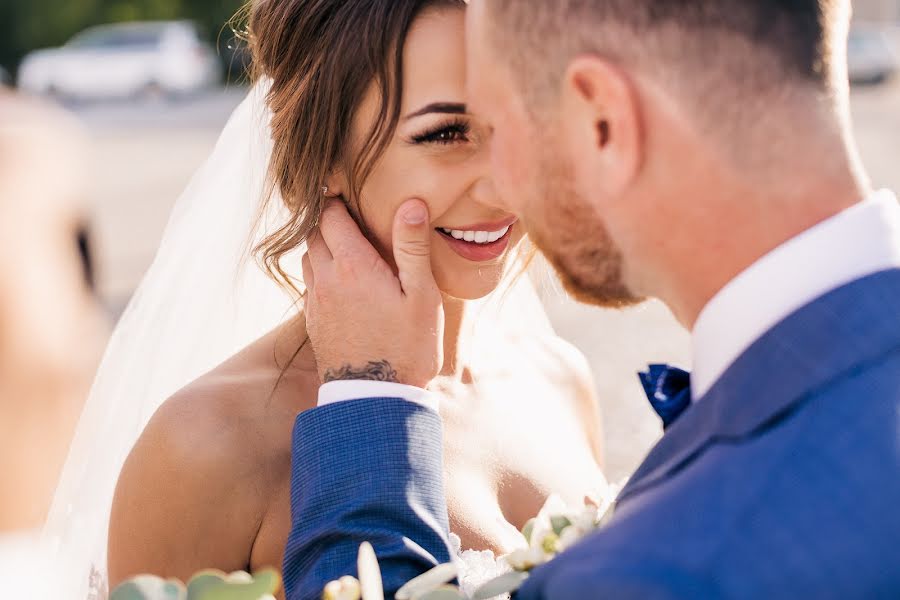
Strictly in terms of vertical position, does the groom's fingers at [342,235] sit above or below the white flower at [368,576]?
above

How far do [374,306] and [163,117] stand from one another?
21995 mm

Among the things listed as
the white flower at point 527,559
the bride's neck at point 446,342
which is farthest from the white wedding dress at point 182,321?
the white flower at point 527,559

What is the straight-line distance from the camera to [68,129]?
1746 millimetres

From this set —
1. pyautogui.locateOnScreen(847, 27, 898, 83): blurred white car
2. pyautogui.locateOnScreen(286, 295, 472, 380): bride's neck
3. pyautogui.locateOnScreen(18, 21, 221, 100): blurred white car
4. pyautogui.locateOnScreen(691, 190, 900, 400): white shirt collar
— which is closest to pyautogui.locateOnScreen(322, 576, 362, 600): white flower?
pyautogui.locateOnScreen(691, 190, 900, 400): white shirt collar

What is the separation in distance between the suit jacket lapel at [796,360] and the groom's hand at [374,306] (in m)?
0.78

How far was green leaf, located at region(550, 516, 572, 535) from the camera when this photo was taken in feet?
6.59

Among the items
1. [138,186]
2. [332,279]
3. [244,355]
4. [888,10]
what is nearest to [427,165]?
[332,279]

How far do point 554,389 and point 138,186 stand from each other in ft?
40.5

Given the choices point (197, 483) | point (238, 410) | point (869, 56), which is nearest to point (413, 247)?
point (238, 410)

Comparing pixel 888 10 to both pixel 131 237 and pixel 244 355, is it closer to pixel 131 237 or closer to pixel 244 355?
pixel 131 237

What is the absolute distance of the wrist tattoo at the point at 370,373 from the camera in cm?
223

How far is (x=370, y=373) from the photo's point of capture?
7.33ft

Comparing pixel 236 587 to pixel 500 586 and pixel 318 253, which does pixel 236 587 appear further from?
pixel 318 253

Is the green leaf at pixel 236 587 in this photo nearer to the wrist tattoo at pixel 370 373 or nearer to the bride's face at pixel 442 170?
the wrist tattoo at pixel 370 373
